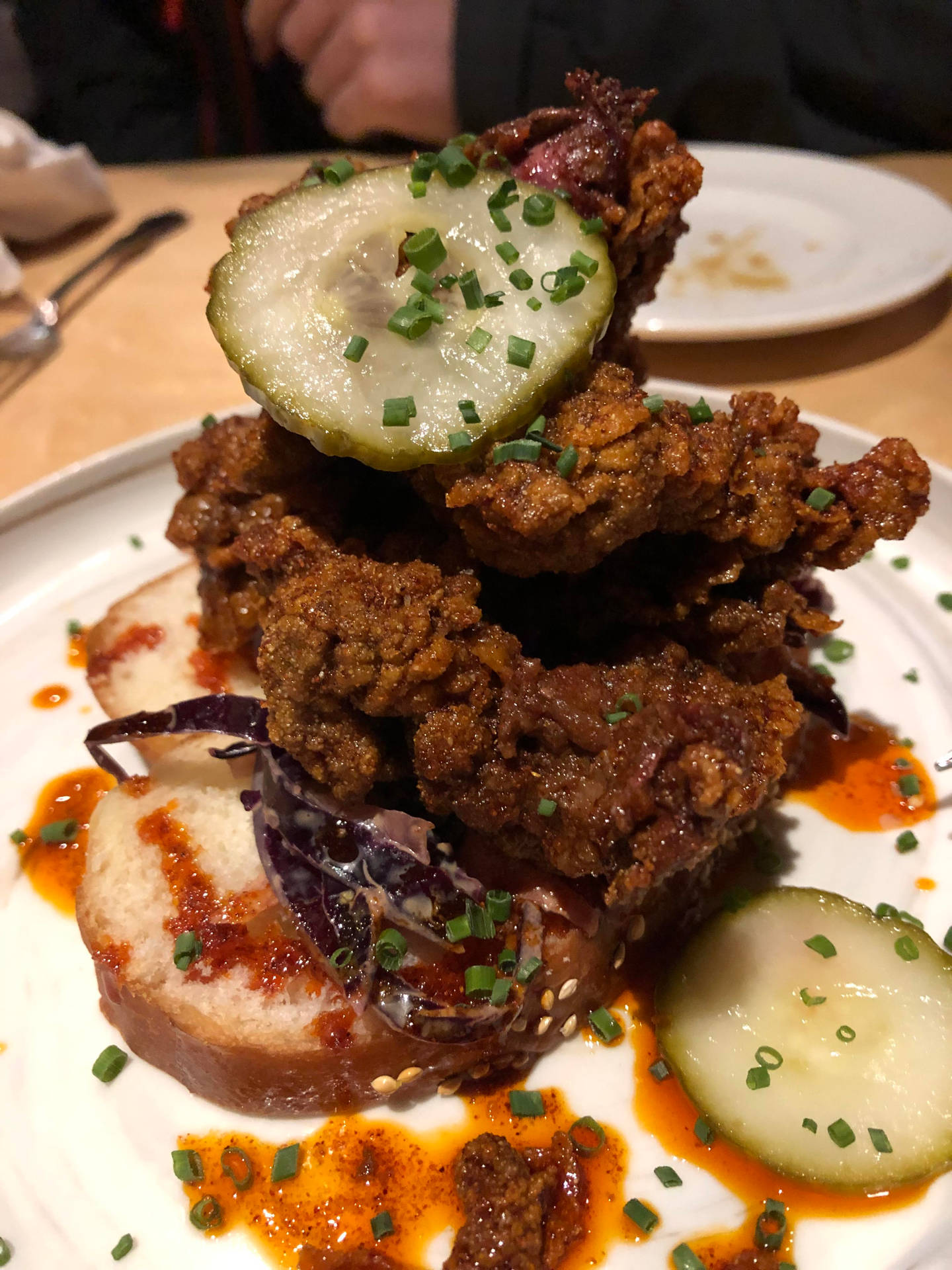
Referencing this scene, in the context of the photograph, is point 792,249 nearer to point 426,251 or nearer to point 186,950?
point 426,251

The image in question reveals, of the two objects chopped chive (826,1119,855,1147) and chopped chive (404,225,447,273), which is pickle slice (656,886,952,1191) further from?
chopped chive (404,225,447,273)

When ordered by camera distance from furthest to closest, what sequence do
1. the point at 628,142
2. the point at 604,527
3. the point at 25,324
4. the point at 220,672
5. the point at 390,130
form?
the point at 390,130, the point at 25,324, the point at 220,672, the point at 628,142, the point at 604,527

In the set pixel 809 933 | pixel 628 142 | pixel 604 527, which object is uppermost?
pixel 628 142

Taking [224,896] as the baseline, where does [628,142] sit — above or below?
above

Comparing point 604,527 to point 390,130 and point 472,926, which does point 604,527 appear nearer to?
point 472,926

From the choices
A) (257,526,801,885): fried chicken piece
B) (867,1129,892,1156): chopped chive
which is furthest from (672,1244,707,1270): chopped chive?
(257,526,801,885): fried chicken piece

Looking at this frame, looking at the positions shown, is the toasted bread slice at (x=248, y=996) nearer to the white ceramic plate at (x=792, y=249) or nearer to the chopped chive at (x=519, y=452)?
the chopped chive at (x=519, y=452)

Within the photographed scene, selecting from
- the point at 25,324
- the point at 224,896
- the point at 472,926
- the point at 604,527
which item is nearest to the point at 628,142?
the point at 604,527

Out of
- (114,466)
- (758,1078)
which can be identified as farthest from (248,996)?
(114,466)
